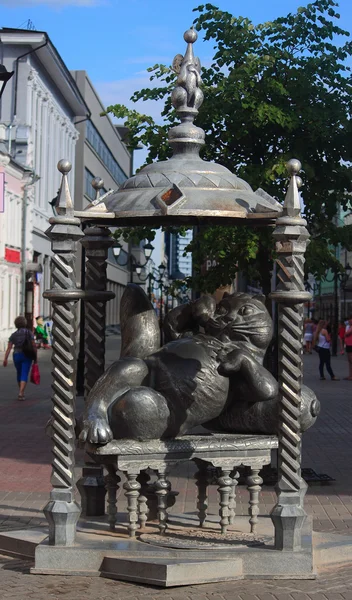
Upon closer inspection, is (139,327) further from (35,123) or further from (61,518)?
(35,123)

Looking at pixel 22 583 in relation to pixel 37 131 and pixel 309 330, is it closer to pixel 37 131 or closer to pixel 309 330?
pixel 309 330

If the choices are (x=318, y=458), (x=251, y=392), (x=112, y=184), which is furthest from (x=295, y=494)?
(x=112, y=184)

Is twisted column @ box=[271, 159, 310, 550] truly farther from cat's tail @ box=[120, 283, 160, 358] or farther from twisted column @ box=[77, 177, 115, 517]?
twisted column @ box=[77, 177, 115, 517]

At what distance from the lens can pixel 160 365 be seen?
333 inches

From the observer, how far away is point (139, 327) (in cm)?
884

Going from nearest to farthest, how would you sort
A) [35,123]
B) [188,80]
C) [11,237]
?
[188,80], [11,237], [35,123]

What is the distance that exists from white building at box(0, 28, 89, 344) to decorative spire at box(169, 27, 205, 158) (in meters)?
39.8

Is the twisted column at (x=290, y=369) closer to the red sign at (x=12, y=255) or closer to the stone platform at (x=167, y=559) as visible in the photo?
the stone platform at (x=167, y=559)

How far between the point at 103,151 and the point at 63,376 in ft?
261

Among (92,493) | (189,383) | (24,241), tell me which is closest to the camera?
(189,383)

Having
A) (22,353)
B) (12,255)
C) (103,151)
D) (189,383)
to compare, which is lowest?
(22,353)

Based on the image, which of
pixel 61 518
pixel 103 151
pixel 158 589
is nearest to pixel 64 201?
pixel 61 518

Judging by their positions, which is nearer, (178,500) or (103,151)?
(178,500)

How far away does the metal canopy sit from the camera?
8031 millimetres
